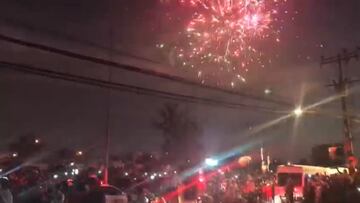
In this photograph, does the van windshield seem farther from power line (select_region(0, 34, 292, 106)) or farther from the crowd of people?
power line (select_region(0, 34, 292, 106))

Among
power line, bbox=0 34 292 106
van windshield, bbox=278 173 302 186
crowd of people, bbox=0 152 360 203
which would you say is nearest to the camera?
power line, bbox=0 34 292 106

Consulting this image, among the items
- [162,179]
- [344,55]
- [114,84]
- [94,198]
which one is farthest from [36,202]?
[344,55]

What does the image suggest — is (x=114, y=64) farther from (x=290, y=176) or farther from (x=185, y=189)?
(x=290, y=176)

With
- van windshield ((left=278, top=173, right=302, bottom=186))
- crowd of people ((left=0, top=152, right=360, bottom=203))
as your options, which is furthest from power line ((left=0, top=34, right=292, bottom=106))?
van windshield ((left=278, top=173, right=302, bottom=186))

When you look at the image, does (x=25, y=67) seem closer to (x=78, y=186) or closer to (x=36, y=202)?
(x=78, y=186)

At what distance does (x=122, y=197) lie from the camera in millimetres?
13227

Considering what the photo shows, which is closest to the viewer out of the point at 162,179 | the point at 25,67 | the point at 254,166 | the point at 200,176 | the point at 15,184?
the point at 25,67

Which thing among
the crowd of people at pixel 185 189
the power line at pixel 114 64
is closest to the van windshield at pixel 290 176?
the crowd of people at pixel 185 189

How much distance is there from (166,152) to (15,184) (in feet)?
147

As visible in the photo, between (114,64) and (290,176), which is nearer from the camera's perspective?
(114,64)

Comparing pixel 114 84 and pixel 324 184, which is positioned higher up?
pixel 114 84

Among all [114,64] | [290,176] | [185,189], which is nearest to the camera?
[114,64]

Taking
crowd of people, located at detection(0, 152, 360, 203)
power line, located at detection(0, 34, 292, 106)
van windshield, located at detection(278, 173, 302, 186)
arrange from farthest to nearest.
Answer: van windshield, located at detection(278, 173, 302, 186) → crowd of people, located at detection(0, 152, 360, 203) → power line, located at detection(0, 34, 292, 106)

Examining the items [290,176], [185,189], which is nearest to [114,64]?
[185,189]
